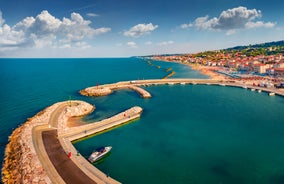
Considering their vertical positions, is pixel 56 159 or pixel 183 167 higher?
pixel 56 159

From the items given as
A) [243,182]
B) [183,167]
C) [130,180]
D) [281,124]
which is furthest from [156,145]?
[281,124]

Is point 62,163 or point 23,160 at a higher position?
point 23,160

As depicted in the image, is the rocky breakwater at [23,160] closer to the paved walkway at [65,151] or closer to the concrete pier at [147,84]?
the paved walkway at [65,151]

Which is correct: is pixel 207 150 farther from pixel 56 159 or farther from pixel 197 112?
pixel 56 159

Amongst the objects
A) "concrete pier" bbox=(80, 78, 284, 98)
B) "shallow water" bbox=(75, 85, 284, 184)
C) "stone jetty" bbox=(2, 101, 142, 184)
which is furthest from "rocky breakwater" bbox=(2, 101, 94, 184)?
"concrete pier" bbox=(80, 78, 284, 98)

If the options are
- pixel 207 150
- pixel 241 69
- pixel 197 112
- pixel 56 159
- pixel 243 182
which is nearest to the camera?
pixel 243 182

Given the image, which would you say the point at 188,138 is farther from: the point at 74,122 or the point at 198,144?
the point at 74,122

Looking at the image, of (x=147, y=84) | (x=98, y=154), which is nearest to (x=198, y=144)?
(x=98, y=154)

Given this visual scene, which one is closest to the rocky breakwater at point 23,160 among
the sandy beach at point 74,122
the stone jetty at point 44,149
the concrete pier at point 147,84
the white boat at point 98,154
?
the stone jetty at point 44,149

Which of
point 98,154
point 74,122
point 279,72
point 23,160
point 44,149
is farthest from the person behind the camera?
point 279,72
